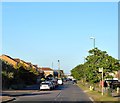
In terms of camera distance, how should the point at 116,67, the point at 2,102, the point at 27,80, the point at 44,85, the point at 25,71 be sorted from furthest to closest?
the point at 27,80, the point at 25,71, the point at 44,85, the point at 116,67, the point at 2,102

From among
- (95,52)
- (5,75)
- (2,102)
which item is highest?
(95,52)

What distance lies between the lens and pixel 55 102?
28.7 m

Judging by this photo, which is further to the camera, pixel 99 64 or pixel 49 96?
pixel 99 64

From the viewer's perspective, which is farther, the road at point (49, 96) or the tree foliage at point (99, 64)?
the tree foliage at point (99, 64)

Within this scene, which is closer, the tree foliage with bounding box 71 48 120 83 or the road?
the road

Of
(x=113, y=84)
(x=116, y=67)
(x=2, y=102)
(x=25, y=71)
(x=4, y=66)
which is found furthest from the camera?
(x=25, y=71)

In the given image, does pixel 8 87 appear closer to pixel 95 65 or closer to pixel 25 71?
pixel 25 71

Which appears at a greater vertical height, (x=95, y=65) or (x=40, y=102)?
(x=95, y=65)

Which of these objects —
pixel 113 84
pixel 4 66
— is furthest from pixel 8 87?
pixel 113 84

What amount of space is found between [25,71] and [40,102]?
1784 inches

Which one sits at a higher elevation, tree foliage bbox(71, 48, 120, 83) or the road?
tree foliage bbox(71, 48, 120, 83)

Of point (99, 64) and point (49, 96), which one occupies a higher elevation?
point (99, 64)

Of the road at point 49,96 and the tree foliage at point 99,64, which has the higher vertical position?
the tree foliage at point 99,64

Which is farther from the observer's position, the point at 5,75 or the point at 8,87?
the point at 8,87
